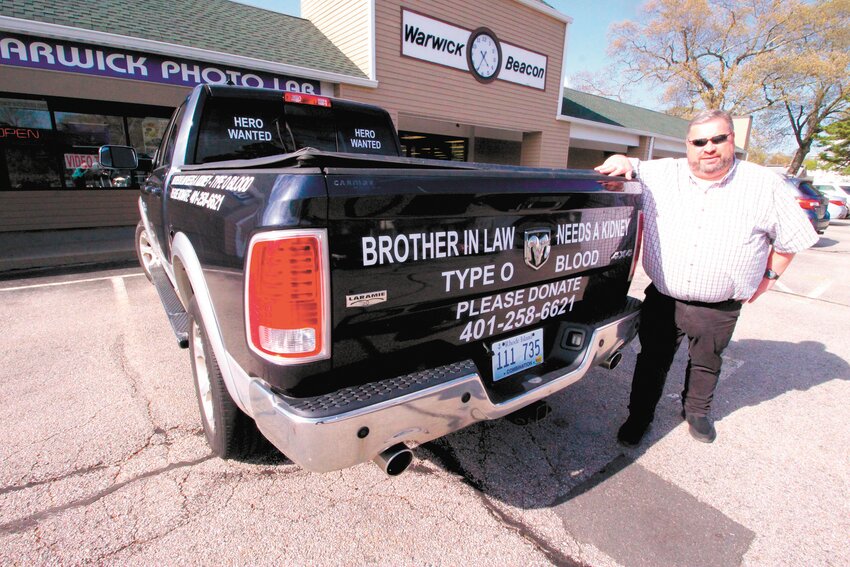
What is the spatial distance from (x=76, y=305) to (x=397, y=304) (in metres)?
5.23

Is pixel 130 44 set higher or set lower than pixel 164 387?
higher

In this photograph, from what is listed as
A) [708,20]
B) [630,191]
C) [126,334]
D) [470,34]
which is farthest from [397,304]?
[708,20]

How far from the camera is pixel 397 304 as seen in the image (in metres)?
1.69

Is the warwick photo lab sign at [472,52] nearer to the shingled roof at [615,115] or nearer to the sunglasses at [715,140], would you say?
the shingled roof at [615,115]

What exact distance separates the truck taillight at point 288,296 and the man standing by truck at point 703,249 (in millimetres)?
1977

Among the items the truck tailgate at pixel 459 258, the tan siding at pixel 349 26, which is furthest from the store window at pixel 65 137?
the truck tailgate at pixel 459 258

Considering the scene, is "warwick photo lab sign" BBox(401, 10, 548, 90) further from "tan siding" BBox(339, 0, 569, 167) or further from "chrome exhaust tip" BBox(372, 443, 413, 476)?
"chrome exhaust tip" BBox(372, 443, 413, 476)

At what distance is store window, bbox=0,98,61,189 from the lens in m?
8.84

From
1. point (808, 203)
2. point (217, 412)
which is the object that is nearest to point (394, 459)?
point (217, 412)

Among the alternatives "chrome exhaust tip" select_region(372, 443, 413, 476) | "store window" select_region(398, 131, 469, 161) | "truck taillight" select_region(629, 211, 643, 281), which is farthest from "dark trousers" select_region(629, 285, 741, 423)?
"store window" select_region(398, 131, 469, 161)

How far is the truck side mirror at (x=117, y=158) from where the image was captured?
12.9ft

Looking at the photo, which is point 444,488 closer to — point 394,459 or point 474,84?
point 394,459

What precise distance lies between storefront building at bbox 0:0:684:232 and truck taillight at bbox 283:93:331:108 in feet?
21.5

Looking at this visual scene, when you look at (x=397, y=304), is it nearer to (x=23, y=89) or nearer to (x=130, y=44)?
(x=130, y=44)
